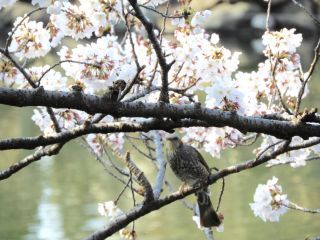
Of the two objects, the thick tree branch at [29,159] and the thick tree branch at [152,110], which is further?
the thick tree branch at [29,159]

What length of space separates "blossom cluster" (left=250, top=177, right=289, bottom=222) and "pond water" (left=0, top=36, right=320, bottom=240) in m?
3.92

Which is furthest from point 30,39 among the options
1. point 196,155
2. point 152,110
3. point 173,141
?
point 152,110

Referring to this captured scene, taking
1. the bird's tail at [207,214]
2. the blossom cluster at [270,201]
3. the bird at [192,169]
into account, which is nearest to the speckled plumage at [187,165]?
the bird at [192,169]

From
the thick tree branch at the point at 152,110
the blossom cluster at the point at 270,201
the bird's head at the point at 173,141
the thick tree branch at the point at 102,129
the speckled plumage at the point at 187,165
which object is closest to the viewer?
the thick tree branch at the point at 152,110

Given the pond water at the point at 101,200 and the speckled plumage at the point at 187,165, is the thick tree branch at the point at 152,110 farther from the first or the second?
the pond water at the point at 101,200

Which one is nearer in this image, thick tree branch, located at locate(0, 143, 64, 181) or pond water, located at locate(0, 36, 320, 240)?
thick tree branch, located at locate(0, 143, 64, 181)

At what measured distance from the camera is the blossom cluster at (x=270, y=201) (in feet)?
13.3

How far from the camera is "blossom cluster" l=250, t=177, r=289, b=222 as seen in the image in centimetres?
405

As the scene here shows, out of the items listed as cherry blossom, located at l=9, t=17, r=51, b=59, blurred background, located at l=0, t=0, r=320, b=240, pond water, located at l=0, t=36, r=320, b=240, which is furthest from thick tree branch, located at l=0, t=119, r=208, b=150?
pond water, located at l=0, t=36, r=320, b=240

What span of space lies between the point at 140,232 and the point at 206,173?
4.89 metres

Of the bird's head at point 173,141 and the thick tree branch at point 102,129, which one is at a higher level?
the bird's head at point 173,141

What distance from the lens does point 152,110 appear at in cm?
206

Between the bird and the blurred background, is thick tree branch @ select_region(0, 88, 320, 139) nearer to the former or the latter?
the bird

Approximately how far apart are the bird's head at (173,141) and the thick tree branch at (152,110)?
2.15m
